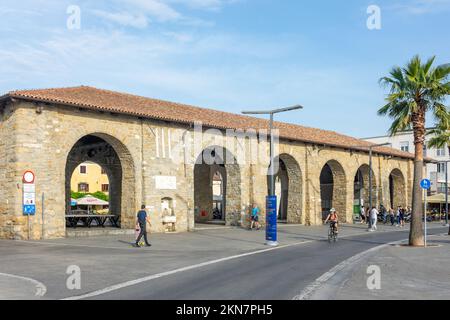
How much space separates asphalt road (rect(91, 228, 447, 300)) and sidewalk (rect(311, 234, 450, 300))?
0.74m

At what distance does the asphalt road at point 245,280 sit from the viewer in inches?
372

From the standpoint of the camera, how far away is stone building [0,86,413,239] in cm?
2161

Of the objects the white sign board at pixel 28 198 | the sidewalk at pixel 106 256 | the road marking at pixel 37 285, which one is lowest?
the sidewalk at pixel 106 256

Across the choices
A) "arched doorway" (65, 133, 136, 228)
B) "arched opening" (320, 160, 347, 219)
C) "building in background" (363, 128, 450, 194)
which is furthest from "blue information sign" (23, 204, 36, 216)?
"building in background" (363, 128, 450, 194)

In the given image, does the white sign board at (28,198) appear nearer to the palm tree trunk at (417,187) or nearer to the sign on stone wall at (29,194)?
the sign on stone wall at (29,194)

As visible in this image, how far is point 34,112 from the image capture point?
2180 cm

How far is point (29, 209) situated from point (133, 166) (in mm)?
6040

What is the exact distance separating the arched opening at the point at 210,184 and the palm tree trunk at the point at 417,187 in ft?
43.9

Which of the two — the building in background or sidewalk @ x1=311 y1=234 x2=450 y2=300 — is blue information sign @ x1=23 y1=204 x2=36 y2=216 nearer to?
sidewalk @ x1=311 y1=234 x2=450 y2=300

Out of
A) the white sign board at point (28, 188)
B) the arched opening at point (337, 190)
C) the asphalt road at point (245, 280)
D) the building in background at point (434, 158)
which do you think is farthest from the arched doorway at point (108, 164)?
the building in background at point (434, 158)

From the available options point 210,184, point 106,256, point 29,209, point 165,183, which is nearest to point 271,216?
point 106,256
